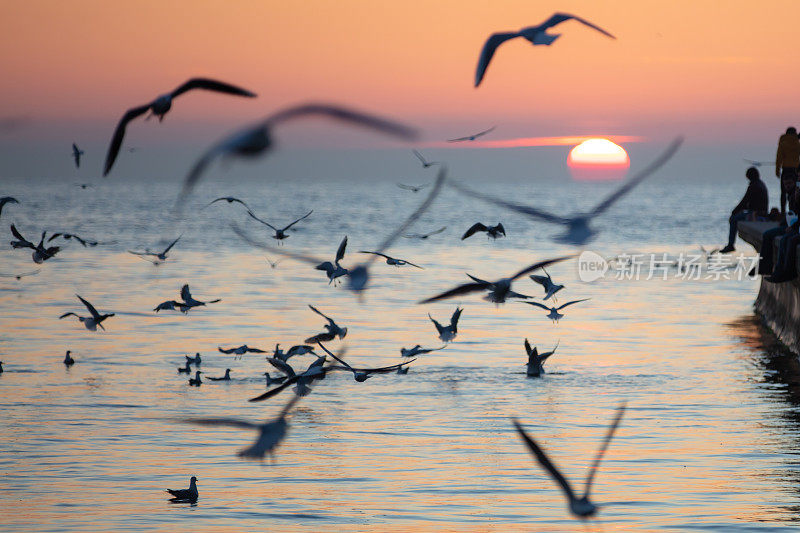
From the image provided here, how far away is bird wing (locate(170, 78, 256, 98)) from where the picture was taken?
5.74 meters

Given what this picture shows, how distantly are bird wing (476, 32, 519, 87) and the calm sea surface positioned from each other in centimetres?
514

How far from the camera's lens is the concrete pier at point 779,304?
21756 mm

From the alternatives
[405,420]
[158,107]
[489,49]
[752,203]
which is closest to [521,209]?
[489,49]

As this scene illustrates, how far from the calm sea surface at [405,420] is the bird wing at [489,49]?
5141mm

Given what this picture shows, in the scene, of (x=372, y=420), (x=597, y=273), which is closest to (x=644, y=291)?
(x=597, y=273)

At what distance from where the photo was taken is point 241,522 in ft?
35.8

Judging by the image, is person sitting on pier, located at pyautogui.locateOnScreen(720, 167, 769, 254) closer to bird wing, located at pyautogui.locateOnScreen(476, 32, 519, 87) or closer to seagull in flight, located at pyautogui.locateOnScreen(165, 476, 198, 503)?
seagull in flight, located at pyautogui.locateOnScreen(165, 476, 198, 503)

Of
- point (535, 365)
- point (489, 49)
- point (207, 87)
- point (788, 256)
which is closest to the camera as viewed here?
point (207, 87)

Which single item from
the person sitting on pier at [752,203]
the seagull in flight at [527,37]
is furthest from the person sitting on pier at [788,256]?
the seagull in flight at [527,37]

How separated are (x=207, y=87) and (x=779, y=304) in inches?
846

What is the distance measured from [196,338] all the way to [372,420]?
9.96 metres

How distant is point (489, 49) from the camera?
6.94 metres

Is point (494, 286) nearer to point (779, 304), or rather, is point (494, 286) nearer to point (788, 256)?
point (788, 256)

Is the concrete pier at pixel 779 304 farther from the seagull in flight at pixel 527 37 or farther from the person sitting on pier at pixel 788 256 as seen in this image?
the seagull in flight at pixel 527 37
